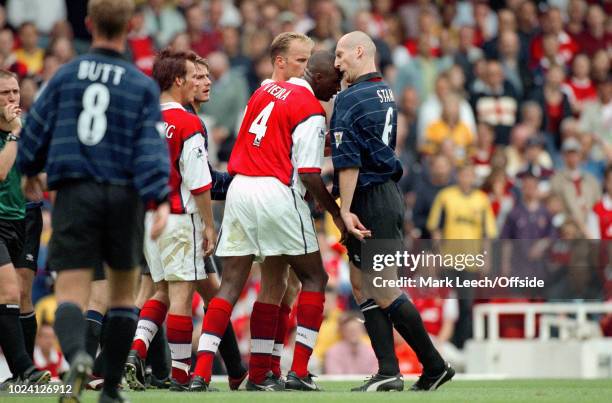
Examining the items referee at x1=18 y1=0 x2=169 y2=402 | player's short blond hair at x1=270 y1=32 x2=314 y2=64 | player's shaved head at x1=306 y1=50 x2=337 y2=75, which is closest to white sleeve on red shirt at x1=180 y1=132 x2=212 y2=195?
player's short blond hair at x1=270 y1=32 x2=314 y2=64

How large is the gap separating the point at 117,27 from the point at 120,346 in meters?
1.71

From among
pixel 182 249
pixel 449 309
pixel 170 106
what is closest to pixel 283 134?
pixel 170 106

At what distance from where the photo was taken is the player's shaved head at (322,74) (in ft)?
30.9

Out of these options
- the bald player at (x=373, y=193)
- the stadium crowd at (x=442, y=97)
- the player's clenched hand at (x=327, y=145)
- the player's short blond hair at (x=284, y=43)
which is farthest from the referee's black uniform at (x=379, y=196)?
the stadium crowd at (x=442, y=97)

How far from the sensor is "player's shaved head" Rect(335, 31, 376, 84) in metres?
9.17

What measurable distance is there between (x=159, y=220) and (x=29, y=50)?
35.6 ft

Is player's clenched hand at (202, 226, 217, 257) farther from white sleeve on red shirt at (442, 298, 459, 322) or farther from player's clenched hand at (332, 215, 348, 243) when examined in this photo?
white sleeve on red shirt at (442, 298, 459, 322)

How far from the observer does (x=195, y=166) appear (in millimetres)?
9195

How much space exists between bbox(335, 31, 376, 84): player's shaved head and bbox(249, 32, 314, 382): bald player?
1.26 feet

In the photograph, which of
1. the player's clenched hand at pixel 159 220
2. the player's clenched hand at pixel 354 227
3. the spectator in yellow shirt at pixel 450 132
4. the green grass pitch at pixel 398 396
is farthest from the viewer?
the spectator in yellow shirt at pixel 450 132

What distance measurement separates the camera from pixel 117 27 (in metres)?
7.16

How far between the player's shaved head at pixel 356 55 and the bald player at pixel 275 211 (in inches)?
12.5

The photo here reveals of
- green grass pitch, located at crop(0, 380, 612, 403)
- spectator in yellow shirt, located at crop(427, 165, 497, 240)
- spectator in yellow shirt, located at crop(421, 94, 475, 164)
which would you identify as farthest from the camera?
spectator in yellow shirt, located at crop(421, 94, 475, 164)

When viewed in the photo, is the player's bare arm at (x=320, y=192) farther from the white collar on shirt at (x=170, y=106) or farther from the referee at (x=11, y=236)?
the referee at (x=11, y=236)
